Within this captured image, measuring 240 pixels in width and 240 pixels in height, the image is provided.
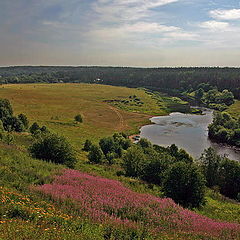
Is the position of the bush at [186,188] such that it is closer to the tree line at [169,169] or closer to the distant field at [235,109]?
the tree line at [169,169]

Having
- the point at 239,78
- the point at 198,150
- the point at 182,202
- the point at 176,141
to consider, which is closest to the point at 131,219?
the point at 182,202

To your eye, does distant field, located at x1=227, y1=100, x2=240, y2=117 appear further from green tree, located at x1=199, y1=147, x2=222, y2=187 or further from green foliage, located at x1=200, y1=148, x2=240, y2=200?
green foliage, located at x1=200, y1=148, x2=240, y2=200

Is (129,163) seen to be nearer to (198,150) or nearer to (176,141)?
(198,150)

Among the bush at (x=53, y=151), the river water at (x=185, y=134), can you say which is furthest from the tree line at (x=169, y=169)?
the river water at (x=185, y=134)

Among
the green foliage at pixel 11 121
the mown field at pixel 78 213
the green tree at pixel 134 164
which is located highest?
the mown field at pixel 78 213

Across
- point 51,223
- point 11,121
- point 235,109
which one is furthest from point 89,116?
point 51,223

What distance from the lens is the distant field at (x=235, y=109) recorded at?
103562 mm

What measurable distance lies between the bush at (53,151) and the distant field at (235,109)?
93087mm

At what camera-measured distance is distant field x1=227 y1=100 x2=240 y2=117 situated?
104 m

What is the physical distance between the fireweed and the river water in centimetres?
4084

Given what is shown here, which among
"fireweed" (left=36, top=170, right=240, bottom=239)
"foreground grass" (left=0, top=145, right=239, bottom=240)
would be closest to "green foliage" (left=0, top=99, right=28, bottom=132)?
"fireweed" (left=36, top=170, right=240, bottom=239)

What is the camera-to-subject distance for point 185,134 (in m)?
70.3

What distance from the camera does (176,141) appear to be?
205 ft

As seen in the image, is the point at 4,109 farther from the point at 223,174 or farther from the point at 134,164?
the point at 223,174
